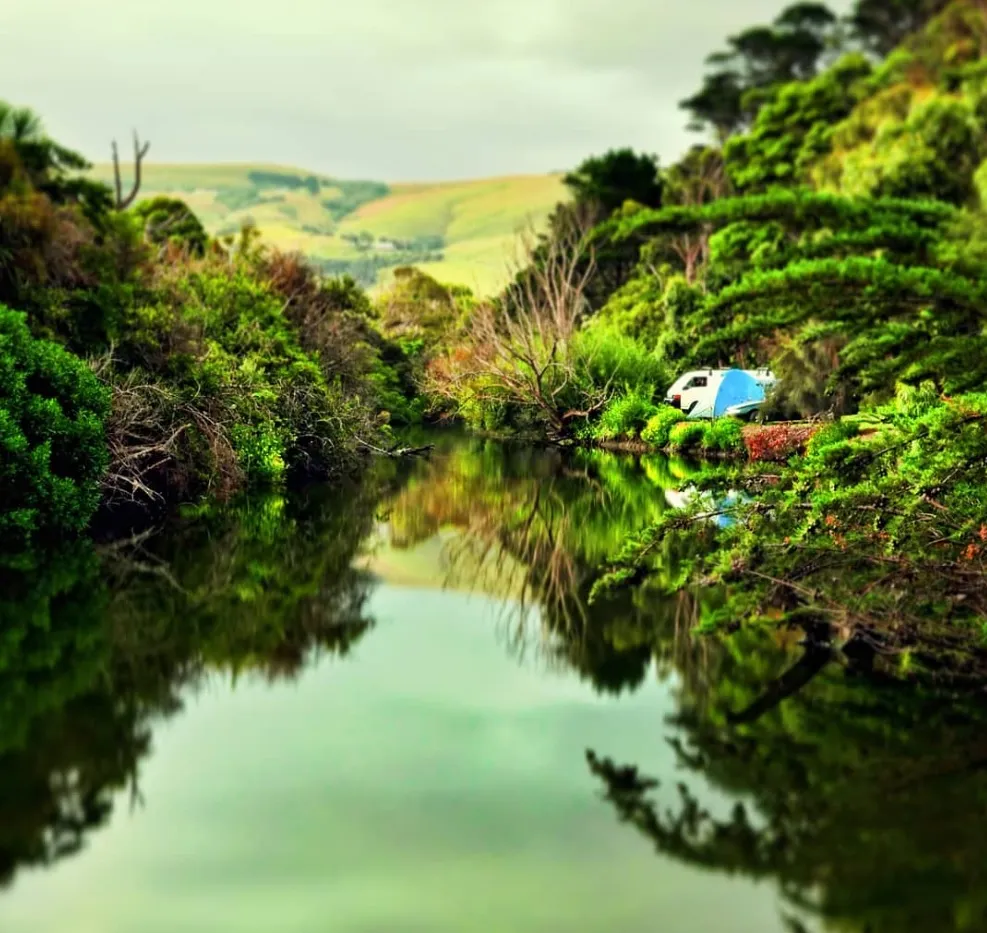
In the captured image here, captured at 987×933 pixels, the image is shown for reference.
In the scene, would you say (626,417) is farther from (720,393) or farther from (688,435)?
(688,435)

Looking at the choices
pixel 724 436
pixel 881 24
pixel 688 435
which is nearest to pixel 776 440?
pixel 724 436

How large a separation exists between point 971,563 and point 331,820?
17.7ft

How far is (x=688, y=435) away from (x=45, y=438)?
20.3 m

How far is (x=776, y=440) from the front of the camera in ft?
82.0

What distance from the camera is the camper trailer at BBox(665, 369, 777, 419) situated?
107ft

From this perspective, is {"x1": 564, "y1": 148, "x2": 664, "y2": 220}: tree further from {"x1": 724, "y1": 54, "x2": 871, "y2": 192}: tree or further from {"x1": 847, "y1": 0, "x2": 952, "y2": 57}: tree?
{"x1": 847, "y1": 0, "x2": 952, "y2": 57}: tree

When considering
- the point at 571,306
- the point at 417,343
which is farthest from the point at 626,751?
the point at 417,343

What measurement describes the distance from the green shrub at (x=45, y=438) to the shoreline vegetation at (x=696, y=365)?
0.12 feet

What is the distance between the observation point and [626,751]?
6.46 metres

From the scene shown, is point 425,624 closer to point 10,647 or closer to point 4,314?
point 10,647

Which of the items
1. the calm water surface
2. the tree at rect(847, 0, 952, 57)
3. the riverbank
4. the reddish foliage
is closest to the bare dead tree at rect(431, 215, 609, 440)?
the riverbank

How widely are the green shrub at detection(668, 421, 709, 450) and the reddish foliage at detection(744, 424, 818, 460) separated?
3.00 metres

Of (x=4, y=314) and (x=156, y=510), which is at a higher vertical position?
(x=4, y=314)

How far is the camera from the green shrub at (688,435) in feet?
96.6
